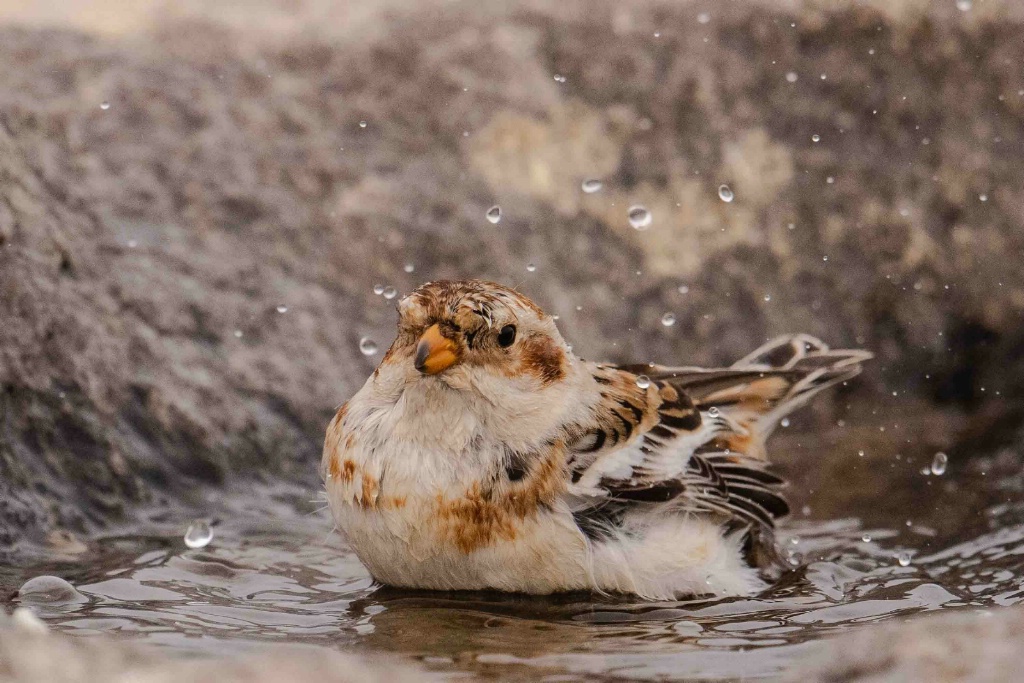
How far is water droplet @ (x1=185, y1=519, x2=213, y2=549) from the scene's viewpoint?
5004 millimetres

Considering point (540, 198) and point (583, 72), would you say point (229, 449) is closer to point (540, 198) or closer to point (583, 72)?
point (540, 198)

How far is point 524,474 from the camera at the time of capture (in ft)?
14.4

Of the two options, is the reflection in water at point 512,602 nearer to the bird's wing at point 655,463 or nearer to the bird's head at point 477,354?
the bird's wing at point 655,463

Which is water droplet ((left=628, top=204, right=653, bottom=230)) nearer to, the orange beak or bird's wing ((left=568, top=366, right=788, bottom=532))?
bird's wing ((left=568, top=366, right=788, bottom=532))

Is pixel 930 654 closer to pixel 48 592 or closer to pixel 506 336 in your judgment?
pixel 506 336

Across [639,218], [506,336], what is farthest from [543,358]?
[639,218]

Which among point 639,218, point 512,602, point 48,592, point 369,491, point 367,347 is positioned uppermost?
point 639,218

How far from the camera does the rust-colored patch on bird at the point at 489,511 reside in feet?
13.9

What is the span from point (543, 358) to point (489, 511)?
2.27 feet

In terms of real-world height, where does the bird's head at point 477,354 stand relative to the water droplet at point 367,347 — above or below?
below

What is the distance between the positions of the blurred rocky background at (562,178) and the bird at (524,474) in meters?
1.45

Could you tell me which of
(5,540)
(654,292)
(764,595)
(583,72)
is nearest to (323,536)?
(5,540)

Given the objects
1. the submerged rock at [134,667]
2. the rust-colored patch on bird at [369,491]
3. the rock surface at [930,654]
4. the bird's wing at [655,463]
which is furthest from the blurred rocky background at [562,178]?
the rock surface at [930,654]

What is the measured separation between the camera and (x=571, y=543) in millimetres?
4352
